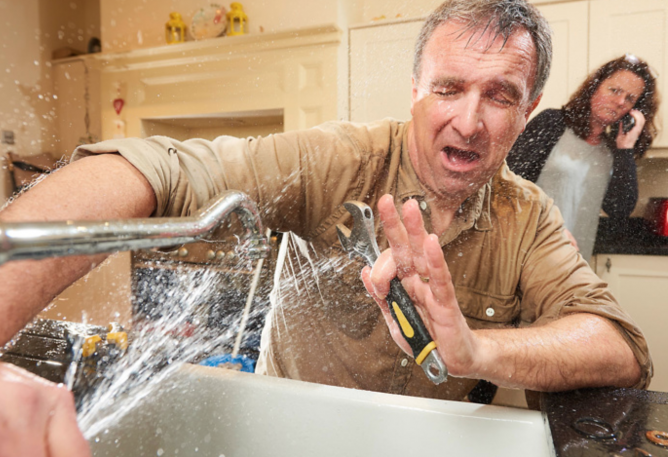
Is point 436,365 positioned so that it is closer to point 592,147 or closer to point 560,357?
point 560,357

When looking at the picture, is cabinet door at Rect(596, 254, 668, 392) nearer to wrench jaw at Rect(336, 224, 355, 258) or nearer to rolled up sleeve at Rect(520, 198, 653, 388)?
rolled up sleeve at Rect(520, 198, 653, 388)

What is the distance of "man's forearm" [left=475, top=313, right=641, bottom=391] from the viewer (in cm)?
42

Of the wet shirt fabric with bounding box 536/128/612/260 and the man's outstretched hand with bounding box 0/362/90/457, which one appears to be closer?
the man's outstretched hand with bounding box 0/362/90/457

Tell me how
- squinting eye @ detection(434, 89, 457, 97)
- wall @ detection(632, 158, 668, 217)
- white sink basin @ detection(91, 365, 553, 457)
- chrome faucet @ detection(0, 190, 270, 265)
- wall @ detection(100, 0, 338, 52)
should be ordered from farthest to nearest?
wall @ detection(632, 158, 668, 217)
wall @ detection(100, 0, 338, 52)
squinting eye @ detection(434, 89, 457, 97)
white sink basin @ detection(91, 365, 553, 457)
chrome faucet @ detection(0, 190, 270, 265)

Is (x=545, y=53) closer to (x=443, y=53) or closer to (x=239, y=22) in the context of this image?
(x=443, y=53)

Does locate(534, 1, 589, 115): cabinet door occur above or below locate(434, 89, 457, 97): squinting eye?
above

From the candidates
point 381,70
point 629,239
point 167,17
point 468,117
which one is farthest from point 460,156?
point 167,17

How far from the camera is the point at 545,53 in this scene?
1.73ft

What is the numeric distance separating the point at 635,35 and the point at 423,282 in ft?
2.34

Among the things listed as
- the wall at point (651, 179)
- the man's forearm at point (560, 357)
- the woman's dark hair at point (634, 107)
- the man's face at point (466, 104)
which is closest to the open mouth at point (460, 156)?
the man's face at point (466, 104)

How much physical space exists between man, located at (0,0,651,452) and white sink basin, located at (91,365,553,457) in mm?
51

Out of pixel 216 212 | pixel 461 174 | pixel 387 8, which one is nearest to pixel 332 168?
pixel 461 174

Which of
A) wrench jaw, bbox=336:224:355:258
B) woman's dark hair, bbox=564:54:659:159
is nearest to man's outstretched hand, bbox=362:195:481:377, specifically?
wrench jaw, bbox=336:224:355:258

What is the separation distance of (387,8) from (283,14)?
183 mm
